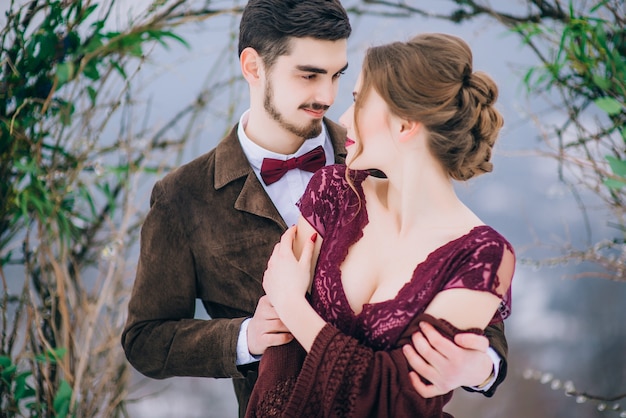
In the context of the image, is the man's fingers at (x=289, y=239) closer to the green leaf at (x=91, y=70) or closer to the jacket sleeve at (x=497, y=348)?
the jacket sleeve at (x=497, y=348)

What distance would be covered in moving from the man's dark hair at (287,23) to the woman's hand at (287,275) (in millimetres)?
641

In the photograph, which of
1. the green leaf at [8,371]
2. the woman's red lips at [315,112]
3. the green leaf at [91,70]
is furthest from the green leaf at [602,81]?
the green leaf at [8,371]

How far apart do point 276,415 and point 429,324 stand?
1.29 feet

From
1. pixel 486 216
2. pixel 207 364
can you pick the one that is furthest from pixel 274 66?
pixel 486 216

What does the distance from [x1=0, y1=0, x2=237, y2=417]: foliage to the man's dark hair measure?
61 cm

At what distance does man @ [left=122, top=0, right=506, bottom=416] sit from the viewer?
2006mm

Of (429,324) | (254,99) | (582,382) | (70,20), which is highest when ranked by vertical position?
(70,20)

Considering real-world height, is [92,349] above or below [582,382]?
above

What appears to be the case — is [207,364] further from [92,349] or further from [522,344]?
[522,344]

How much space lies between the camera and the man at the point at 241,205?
2006mm

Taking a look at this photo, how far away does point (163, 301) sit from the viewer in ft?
6.75

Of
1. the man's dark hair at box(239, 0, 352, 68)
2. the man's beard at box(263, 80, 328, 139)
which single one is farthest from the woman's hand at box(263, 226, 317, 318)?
the man's dark hair at box(239, 0, 352, 68)

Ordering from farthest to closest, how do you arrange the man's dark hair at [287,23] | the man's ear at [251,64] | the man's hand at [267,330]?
the man's ear at [251,64] < the man's dark hair at [287,23] < the man's hand at [267,330]

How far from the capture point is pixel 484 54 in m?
3.40
